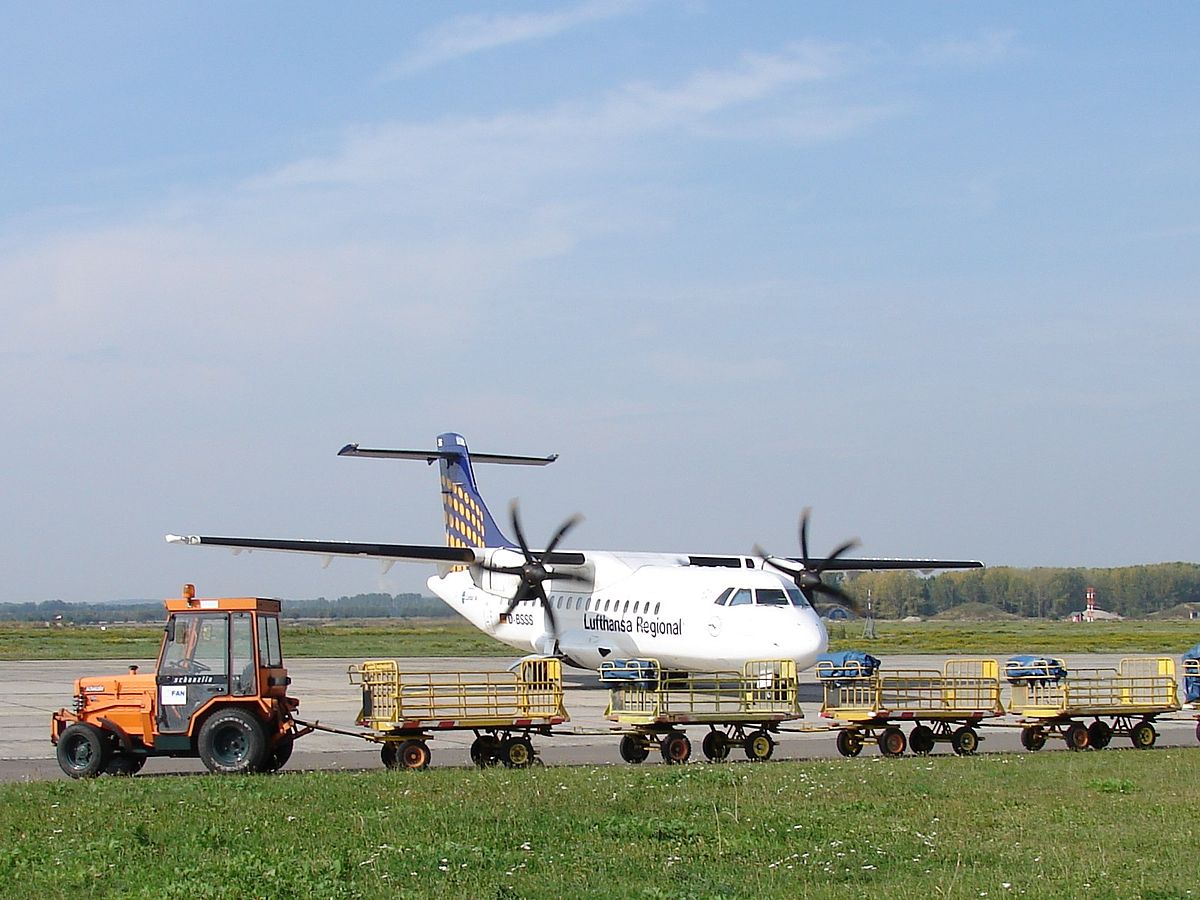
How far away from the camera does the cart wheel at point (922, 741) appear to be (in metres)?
20.9

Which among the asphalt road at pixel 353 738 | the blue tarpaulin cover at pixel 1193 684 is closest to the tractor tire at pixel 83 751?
the asphalt road at pixel 353 738

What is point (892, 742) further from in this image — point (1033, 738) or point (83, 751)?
point (83, 751)

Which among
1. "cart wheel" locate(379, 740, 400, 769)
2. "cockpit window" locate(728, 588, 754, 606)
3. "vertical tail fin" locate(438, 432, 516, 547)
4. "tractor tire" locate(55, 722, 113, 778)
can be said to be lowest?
"cart wheel" locate(379, 740, 400, 769)

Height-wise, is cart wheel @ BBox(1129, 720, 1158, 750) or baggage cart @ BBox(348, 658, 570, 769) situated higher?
baggage cart @ BBox(348, 658, 570, 769)

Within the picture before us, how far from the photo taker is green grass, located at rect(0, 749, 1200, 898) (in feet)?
32.9

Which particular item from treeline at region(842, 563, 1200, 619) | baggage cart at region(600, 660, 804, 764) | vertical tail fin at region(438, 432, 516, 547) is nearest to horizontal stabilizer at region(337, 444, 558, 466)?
vertical tail fin at region(438, 432, 516, 547)

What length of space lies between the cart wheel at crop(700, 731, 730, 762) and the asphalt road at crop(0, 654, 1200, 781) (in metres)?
0.77

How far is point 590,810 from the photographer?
13688mm

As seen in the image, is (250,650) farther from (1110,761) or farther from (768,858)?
(1110,761)

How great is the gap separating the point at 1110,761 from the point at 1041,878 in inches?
375

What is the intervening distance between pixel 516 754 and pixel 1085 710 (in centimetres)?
912

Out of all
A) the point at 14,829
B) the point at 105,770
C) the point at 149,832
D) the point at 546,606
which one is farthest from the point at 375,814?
the point at 546,606

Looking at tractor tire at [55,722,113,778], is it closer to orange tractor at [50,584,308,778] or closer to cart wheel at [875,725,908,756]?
orange tractor at [50,584,308,778]

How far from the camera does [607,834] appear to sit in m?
12.2
